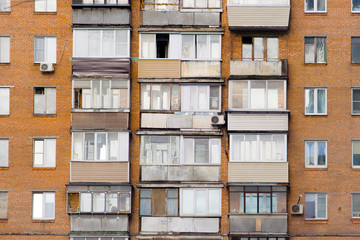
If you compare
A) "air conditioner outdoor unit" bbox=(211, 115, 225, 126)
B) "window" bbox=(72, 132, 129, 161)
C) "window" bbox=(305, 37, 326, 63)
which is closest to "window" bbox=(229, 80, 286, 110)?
"air conditioner outdoor unit" bbox=(211, 115, 225, 126)

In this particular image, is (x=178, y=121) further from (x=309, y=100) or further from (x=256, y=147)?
(x=309, y=100)

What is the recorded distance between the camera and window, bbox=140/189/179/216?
120 ft

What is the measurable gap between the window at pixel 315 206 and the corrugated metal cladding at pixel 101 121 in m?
10.2

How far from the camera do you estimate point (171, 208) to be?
36750mm

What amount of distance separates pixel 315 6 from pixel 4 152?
18037 mm

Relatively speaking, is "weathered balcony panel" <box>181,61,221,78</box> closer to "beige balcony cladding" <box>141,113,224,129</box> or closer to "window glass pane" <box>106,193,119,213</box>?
"beige balcony cladding" <box>141,113,224,129</box>

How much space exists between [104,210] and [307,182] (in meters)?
10.5

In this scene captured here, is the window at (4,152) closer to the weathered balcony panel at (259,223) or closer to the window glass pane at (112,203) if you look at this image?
the window glass pane at (112,203)

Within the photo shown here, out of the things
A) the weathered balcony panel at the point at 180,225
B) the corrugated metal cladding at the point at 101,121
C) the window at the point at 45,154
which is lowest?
the weathered balcony panel at the point at 180,225

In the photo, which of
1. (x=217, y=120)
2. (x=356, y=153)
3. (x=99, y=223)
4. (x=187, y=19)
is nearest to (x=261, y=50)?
(x=187, y=19)

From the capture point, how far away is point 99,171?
36469mm

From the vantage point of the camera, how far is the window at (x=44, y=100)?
1471 inches

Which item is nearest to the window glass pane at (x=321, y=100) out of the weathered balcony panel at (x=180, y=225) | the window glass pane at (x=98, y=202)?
the weathered balcony panel at (x=180, y=225)

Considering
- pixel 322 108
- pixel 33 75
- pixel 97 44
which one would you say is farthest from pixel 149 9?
pixel 322 108
